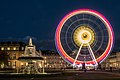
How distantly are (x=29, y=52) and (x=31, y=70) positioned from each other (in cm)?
343

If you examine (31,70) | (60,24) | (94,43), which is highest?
(60,24)

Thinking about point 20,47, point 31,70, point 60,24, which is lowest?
point 31,70

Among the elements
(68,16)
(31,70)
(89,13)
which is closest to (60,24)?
(68,16)

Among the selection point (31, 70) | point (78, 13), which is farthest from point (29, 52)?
point (78, 13)

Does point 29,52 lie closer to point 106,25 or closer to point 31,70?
point 31,70

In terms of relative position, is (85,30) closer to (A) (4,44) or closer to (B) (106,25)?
(B) (106,25)

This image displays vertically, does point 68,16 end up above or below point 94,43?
Answer: above

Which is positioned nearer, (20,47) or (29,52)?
(29,52)

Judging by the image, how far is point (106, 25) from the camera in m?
59.2

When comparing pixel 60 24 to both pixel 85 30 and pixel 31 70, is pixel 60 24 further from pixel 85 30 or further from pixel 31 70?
pixel 31 70

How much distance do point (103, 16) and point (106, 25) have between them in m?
1.92

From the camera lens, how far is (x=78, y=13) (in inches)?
2421

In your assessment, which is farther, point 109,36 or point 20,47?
point 20,47

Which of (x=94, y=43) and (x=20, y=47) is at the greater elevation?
(x=20, y=47)
